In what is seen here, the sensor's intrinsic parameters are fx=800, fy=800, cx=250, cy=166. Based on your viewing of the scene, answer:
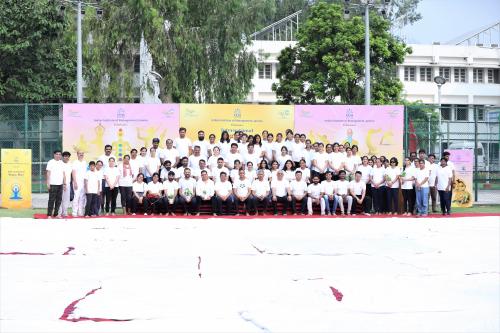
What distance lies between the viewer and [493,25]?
66.2 metres

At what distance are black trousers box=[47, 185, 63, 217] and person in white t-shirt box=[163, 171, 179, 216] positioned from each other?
243 cm

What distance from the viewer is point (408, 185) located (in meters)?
19.7

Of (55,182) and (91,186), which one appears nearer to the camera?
(55,182)

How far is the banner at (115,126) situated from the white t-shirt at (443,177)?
22.4ft

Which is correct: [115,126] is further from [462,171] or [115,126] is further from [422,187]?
[462,171]

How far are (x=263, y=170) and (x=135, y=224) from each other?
3.98m

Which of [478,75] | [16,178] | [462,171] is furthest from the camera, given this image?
[478,75]

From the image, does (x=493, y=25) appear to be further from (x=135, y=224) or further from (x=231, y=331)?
(x=231, y=331)

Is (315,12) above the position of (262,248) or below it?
above

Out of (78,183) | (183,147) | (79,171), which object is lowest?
(78,183)

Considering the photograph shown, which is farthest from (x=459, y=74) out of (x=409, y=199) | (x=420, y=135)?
(x=409, y=199)

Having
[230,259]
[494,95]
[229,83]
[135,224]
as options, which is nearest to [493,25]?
[494,95]

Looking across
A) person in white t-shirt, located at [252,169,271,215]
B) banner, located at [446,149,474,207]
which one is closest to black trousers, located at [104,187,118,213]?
person in white t-shirt, located at [252,169,271,215]

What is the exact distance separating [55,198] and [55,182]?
36 centimetres
